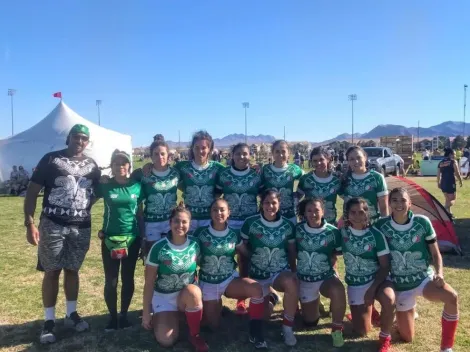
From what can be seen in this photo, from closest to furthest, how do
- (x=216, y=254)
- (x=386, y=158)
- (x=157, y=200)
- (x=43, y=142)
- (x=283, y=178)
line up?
(x=216, y=254)
(x=157, y=200)
(x=283, y=178)
(x=43, y=142)
(x=386, y=158)

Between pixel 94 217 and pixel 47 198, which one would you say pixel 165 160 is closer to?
pixel 47 198

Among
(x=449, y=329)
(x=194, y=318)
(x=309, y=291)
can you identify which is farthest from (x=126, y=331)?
(x=449, y=329)

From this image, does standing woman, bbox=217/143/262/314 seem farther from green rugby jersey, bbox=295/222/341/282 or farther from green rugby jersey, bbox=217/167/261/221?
green rugby jersey, bbox=295/222/341/282

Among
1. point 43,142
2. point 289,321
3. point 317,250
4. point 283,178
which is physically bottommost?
point 289,321

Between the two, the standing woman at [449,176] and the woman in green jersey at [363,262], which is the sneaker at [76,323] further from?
the standing woman at [449,176]

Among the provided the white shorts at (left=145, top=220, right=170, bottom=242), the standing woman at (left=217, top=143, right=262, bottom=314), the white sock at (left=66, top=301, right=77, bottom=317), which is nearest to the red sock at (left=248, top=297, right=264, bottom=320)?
the standing woman at (left=217, top=143, right=262, bottom=314)

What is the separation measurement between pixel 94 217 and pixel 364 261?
27.8 ft

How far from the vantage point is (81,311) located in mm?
4559

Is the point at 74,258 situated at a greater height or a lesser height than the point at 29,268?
greater

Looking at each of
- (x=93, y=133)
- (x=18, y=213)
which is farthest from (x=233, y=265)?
(x=93, y=133)

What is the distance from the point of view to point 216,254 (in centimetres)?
384

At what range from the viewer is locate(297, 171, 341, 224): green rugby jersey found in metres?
4.34

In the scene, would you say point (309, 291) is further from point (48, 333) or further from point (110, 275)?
point (48, 333)

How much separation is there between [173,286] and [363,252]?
1747 mm
